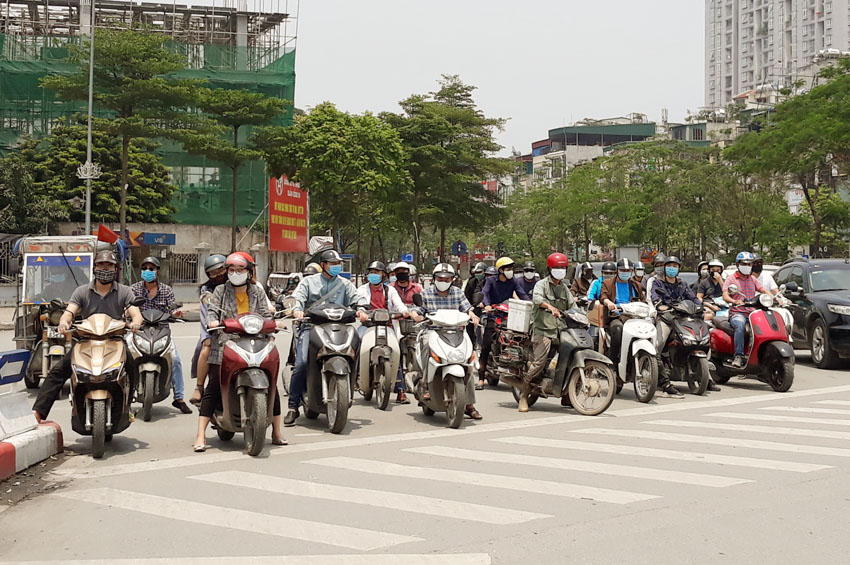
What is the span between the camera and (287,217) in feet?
168

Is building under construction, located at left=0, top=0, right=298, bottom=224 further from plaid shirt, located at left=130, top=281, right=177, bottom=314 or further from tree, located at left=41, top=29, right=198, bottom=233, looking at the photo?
plaid shirt, located at left=130, top=281, right=177, bottom=314

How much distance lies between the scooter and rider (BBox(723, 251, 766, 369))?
4.89m

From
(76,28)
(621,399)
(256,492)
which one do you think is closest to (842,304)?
(621,399)

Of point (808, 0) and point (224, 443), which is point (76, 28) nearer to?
point (224, 443)

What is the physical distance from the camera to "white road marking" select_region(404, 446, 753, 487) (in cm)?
702

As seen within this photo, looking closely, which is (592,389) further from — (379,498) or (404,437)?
(379,498)

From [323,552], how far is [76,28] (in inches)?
2231

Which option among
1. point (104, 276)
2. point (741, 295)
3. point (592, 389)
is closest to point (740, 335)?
point (741, 295)

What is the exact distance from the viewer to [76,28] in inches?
2207

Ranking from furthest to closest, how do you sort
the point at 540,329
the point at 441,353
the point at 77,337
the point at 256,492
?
the point at 540,329, the point at 441,353, the point at 77,337, the point at 256,492

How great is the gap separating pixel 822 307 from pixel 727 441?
7918 mm

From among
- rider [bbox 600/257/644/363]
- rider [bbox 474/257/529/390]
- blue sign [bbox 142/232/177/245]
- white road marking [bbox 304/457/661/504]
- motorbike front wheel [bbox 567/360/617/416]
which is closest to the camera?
white road marking [bbox 304/457/661/504]

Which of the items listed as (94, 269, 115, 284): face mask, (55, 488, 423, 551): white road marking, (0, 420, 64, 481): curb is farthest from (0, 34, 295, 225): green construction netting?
(55, 488, 423, 551): white road marking

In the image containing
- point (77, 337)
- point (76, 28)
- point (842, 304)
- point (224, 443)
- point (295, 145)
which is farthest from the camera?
point (76, 28)
